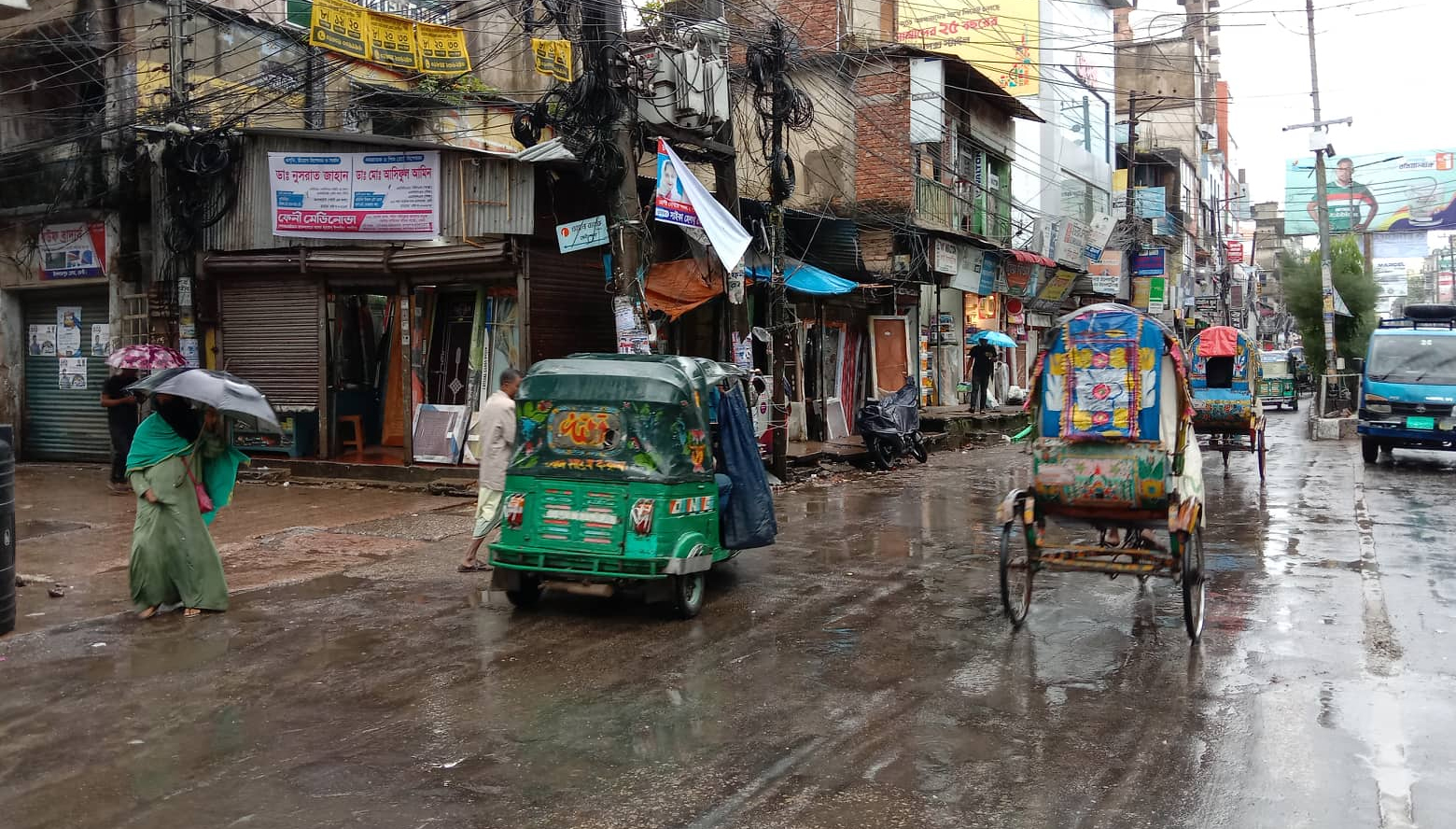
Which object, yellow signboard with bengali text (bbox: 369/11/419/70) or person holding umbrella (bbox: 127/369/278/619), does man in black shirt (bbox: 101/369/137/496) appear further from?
person holding umbrella (bbox: 127/369/278/619)

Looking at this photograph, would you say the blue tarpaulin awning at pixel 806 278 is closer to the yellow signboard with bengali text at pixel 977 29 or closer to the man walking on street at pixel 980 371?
the man walking on street at pixel 980 371

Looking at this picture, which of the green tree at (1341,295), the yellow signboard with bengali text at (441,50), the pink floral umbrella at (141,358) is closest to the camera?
the pink floral umbrella at (141,358)

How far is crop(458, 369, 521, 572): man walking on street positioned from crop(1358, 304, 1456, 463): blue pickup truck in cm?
1492

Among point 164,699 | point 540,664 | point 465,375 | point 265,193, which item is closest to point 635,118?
point 465,375

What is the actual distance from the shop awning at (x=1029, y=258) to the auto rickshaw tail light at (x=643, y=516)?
70.8ft

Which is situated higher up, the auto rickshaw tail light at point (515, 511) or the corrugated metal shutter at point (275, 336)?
the corrugated metal shutter at point (275, 336)

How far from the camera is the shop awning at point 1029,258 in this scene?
91.8ft

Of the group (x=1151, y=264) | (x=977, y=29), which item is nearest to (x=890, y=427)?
(x=977, y=29)

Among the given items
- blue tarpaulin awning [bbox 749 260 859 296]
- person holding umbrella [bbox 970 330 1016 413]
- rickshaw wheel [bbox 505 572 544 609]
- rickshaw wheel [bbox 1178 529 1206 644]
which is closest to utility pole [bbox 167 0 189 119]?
blue tarpaulin awning [bbox 749 260 859 296]

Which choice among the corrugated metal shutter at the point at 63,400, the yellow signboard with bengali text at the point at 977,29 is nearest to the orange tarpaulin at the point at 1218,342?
the yellow signboard with bengali text at the point at 977,29

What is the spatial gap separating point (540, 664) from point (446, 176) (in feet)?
31.6

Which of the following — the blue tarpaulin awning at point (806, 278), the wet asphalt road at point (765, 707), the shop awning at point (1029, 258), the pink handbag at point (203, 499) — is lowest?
the wet asphalt road at point (765, 707)

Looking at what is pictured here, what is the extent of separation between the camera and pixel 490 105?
64.8 ft

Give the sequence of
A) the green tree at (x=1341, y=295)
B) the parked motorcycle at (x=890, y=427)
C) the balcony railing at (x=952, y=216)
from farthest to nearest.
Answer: the green tree at (x=1341, y=295) → the balcony railing at (x=952, y=216) → the parked motorcycle at (x=890, y=427)
